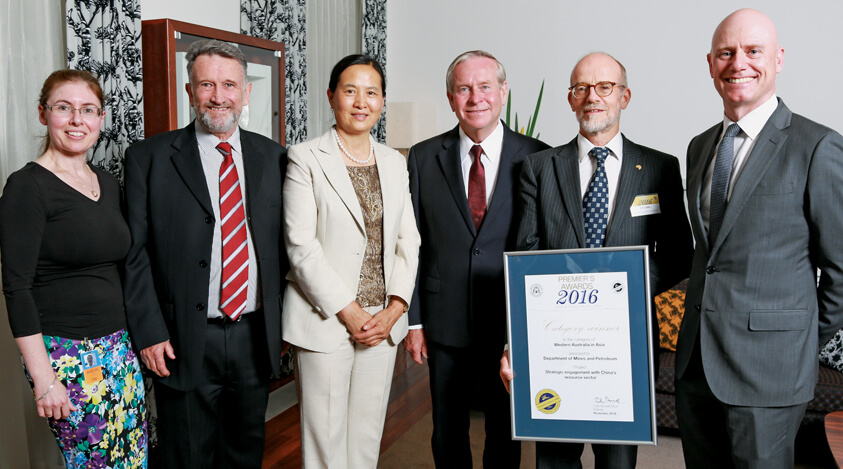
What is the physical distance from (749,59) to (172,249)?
1936 millimetres

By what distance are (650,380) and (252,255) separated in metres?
1.40

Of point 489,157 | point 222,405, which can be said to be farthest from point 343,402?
point 489,157

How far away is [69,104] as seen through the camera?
1.96 metres

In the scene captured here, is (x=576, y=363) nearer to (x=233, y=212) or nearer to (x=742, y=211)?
(x=742, y=211)

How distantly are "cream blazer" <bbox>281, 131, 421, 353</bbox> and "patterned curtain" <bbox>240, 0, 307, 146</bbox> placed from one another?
2484 mm

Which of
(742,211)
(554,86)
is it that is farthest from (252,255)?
(554,86)

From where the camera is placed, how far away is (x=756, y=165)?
5.77 ft

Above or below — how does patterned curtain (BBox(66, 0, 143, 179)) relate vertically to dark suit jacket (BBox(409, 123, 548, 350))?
above

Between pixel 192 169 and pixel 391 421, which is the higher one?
pixel 192 169

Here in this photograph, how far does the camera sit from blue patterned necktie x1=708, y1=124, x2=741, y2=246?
183 cm

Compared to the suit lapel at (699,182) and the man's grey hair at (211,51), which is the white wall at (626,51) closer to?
the suit lapel at (699,182)

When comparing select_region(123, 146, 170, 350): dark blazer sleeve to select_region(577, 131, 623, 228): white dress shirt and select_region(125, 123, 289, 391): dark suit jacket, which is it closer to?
select_region(125, 123, 289, 391): dark suit jacket

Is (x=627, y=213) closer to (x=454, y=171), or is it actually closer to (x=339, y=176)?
(x=454, y=171)

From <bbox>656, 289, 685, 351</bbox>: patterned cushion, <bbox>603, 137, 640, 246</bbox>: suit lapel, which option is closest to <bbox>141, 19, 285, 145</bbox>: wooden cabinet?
<bbox>603, 137, 640, 246</bbox>: suit lapel
